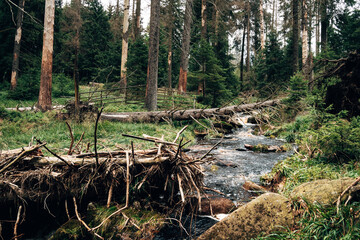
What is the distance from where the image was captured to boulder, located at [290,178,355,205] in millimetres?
2609

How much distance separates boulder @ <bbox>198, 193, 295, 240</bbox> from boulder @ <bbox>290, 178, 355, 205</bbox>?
0.27m

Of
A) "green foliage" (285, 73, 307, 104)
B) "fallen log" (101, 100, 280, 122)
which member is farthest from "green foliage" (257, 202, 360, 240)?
"green foliage" (285, 73, 307, 104)

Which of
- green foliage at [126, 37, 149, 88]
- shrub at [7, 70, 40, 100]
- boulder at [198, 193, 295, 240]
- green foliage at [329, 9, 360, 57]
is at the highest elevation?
green foliage at [329, 9, 360, 57]

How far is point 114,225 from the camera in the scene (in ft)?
9.30

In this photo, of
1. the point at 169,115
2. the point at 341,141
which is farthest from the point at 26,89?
the point at 341,141

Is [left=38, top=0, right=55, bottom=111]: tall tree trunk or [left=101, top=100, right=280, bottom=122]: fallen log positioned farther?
[left=38, top=0, right=55, bottom=111]: tall tree trunk

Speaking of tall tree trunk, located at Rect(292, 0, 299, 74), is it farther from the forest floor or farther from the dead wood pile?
the dead wood pile

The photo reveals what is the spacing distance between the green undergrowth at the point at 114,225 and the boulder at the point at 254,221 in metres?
0.74

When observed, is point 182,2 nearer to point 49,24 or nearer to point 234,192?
point 49,24

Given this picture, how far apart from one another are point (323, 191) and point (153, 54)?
1051cm

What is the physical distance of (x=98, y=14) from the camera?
26.5 metres

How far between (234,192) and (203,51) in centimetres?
1005

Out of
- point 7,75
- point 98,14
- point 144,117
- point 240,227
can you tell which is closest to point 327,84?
point 240,227

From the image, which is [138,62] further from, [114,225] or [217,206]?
[114,225]
